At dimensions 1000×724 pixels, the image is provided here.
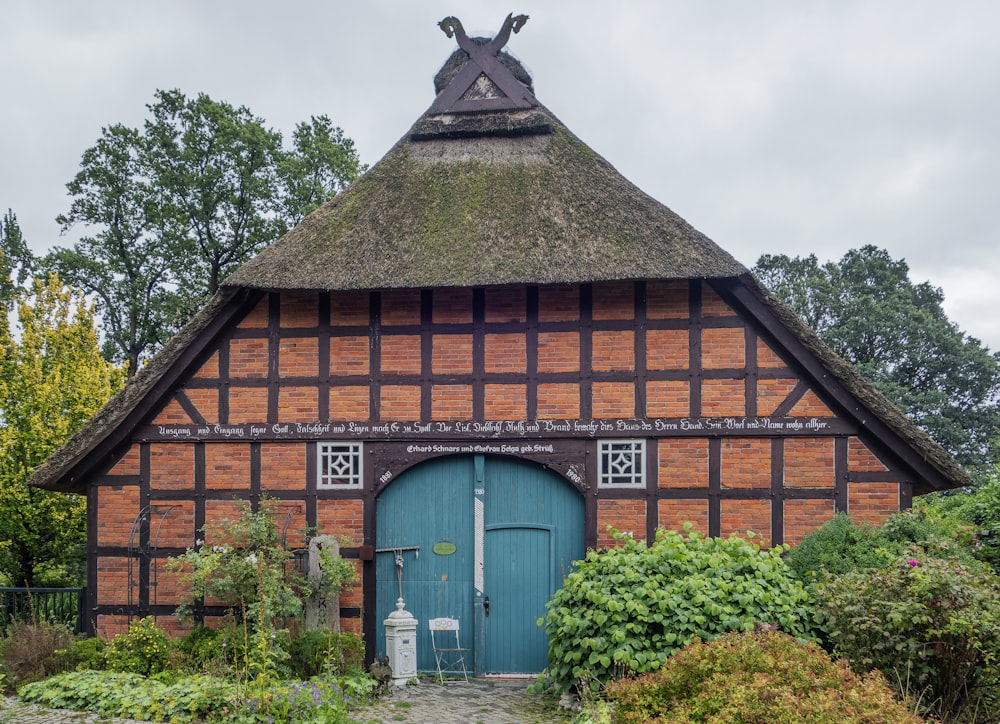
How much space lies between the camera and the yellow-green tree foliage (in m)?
13.5

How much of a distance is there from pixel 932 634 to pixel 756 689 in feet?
6.07

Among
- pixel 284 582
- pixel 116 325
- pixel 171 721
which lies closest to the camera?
pixel 171 721

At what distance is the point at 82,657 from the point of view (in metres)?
9.34

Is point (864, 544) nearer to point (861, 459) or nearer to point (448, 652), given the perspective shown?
point (861, 459)

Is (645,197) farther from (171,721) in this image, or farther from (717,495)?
(171,721)

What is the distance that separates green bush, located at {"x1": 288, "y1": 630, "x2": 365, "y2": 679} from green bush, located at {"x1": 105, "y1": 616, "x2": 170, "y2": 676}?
1.39 meters

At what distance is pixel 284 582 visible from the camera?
31.6 ft

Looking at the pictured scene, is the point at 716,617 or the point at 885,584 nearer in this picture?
the point at 885,584

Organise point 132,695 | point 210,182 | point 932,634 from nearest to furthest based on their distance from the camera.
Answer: point 932,634
point 132,695
point 210,182

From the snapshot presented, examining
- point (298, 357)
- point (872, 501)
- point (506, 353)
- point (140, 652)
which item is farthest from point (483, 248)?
point (140, 652)

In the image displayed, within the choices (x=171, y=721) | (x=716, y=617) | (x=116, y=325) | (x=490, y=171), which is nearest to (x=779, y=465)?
(x=716, y=617)

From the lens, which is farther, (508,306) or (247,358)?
(247,358)

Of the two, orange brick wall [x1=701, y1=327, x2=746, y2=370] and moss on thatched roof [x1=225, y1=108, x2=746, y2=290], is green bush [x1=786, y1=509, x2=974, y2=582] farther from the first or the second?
moss on thatched roof [x1=225, y1=108, x2=746, y2=290]

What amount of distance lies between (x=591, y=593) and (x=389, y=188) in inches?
232
